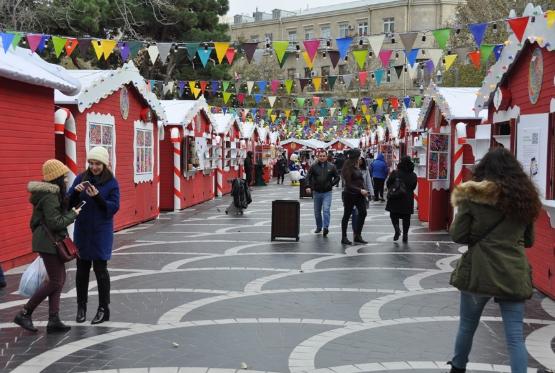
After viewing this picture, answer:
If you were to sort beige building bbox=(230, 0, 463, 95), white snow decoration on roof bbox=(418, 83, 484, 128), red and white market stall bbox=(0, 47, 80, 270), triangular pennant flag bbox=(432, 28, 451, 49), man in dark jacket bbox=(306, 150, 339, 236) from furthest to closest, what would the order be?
beige building bbox=(230, 0, 463, 95), white snow decoration on roof bbox=(418, 83, 484, 128), man in dark jacket bbox=(306, 150, 339, 236), triangular pennant flag bbox=(432, 28, 451, 49), red and white market stall bbox=(0, 47, 80, 270)

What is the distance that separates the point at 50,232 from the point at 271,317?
2441mm

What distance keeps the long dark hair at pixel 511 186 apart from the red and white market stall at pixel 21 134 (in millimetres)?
7317

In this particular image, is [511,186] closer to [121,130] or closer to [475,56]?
[475,56]

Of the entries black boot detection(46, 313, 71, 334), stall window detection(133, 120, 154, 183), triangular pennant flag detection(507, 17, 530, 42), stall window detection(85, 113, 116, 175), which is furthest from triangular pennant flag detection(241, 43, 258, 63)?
black boot detection(46, 313, 71, 334)

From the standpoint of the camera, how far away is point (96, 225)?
659 centimetres

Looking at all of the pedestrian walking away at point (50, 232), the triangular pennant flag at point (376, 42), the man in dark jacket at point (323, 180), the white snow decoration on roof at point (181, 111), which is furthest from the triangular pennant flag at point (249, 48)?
the pedestrian walking away at point (50, 232)

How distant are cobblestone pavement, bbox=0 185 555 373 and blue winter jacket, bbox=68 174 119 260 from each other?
76cm

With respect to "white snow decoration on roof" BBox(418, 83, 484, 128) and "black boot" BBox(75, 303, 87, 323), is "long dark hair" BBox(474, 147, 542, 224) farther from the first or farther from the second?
"white snow decoration on roof" BBox(418, 83, 484, 128)

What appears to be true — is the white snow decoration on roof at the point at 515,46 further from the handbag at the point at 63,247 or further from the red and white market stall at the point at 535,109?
the handbag at the point at 63,247

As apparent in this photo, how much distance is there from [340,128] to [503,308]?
5090 cm

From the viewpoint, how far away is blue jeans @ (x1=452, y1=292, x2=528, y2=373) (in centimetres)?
451

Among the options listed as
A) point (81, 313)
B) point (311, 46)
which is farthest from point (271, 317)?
point (311, 46)

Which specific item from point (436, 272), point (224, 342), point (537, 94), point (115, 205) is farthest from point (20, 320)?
point (537, 94)

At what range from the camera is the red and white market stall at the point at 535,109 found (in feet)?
26.8
